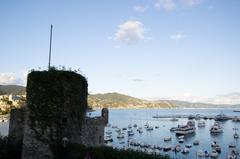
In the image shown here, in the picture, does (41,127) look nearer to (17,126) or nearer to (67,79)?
(67,79)

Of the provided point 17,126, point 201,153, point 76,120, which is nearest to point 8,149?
point 17,126

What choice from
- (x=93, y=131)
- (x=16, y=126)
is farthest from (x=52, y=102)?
(x=16, y=126)

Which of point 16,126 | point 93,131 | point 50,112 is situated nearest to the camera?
point 50,112

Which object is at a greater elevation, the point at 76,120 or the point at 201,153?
the point at 76,120

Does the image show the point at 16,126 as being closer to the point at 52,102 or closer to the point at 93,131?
the point at 93,131

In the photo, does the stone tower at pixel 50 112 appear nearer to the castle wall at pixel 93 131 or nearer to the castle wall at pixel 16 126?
the castle wall at pixel 93 131

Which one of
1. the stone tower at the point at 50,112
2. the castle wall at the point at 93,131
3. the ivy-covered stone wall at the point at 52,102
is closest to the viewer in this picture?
the stone tower at the point at 50,112

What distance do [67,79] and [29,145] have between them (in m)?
3.76

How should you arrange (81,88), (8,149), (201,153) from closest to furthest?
(81,88) < (8,149) < (201,153)

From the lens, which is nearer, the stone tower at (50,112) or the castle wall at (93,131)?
the stone tower at (50,112)

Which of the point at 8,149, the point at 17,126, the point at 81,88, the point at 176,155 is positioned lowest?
the point at 176,155

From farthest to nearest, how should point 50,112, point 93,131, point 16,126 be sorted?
point 16,126 < point 93,131 < point 50,112

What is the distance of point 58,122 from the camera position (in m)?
15.6

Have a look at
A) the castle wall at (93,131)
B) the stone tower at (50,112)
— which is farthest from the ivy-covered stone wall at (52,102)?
the castle wall at (93,131)
